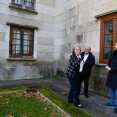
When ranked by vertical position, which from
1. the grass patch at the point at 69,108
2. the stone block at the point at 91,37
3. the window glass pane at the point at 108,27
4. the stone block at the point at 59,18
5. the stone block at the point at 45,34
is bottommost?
A: the grass patch at the point at 69,108

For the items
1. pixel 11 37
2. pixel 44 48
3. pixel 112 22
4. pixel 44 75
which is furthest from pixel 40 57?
pixel 112 22

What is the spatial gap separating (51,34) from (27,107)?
5063mm

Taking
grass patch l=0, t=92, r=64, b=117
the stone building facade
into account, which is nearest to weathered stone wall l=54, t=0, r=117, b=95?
the stone building facade

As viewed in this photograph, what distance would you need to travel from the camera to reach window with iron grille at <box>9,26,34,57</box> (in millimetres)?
6543

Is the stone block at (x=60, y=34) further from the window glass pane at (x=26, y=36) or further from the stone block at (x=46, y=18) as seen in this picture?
the window glass pane at (x=26, y=36)

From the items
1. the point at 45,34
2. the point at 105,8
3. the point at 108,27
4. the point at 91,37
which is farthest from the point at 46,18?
the point at 108,27

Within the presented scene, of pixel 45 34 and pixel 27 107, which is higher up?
pixel 45 34

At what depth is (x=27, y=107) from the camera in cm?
333

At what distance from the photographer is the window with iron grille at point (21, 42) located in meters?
6.54

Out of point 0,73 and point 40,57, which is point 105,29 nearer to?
point 40,57

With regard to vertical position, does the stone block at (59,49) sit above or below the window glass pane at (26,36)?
below

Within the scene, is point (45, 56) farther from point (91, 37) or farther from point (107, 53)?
point (107, 53)

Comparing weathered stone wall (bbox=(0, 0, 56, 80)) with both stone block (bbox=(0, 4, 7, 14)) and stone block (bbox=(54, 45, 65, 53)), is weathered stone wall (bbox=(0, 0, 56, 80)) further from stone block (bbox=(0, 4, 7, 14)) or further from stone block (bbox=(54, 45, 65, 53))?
stone block (bbox=(54, 45, 65, 53))

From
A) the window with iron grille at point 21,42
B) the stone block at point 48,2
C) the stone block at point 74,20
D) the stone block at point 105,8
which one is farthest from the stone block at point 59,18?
the stone block at point 105,8
